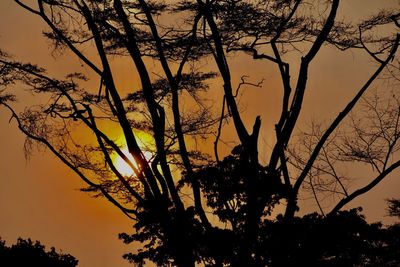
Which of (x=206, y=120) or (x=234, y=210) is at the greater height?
(x=206, y=120)

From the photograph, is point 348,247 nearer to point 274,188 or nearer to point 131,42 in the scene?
point 274,188

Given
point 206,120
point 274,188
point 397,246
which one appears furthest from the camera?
point 397,246

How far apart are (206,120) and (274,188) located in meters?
3.69

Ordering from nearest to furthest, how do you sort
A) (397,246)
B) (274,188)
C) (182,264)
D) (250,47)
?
(182,264), (274,188), (250,47), (397,246)

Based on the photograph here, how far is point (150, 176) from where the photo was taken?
8344mm

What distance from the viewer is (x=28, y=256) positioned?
1347 centimetres

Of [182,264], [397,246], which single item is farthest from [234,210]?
[397,246]

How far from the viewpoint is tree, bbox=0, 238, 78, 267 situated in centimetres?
1325

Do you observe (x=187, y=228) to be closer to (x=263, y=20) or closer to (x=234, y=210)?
(x=234, y=210)

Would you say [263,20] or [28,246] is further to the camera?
[28,246]

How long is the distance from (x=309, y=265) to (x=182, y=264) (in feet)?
7.73

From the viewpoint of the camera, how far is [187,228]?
9.02 m

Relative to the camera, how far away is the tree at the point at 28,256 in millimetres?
13245

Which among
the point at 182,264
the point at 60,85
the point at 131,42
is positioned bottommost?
the point at 182,264
